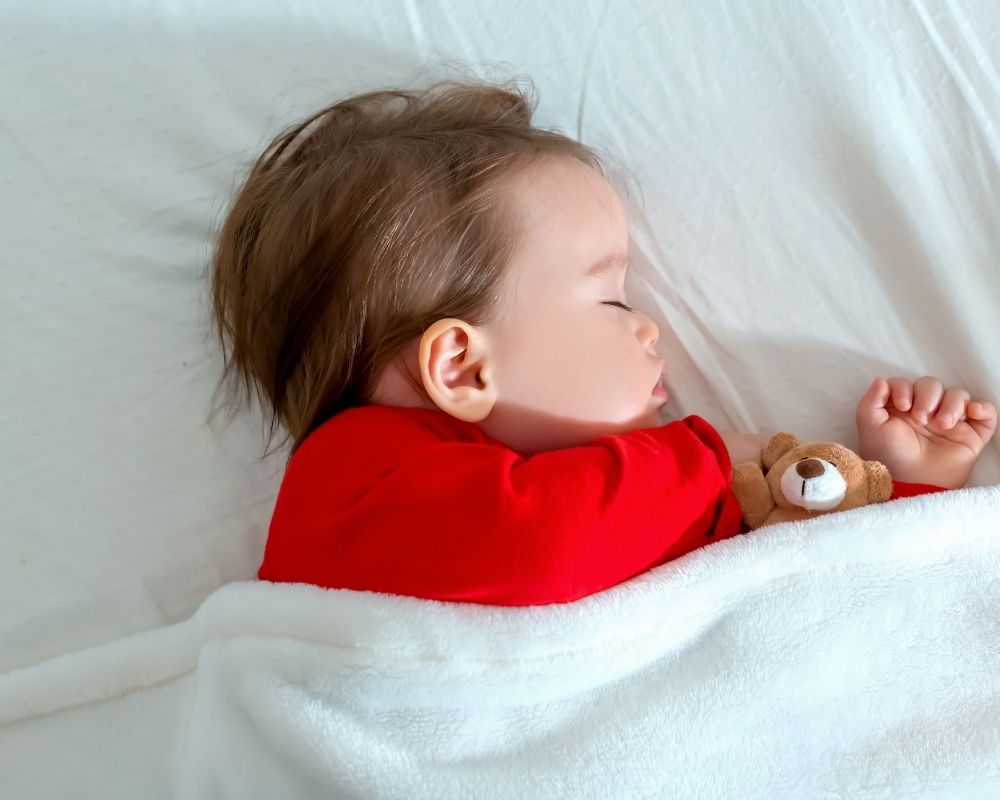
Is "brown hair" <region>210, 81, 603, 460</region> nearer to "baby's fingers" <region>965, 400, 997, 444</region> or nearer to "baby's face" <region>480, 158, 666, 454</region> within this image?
"baby's face" <region>480, 158, 666, 454</region>

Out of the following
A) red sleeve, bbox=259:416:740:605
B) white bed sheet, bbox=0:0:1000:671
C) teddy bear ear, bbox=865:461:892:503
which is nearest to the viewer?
red sleeve, bbox=259:416:740:605

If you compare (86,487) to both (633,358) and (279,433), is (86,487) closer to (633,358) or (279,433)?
(279,433)

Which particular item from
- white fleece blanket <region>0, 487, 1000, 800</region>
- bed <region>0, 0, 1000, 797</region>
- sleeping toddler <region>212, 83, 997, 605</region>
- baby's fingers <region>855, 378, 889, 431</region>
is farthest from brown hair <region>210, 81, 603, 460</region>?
baby's fingers <region>855, 378, 889, 431</region>

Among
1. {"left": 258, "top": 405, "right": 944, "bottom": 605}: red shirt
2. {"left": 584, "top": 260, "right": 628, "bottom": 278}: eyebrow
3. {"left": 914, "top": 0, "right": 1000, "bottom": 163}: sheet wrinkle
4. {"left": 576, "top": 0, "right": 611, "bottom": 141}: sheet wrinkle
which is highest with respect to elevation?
{"left": 914, "top": 0, "right": 1000, "bottom": 163}: sheet wrinkle

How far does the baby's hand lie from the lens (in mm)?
957

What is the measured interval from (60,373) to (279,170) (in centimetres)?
35

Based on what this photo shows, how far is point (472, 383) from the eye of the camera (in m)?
0.92

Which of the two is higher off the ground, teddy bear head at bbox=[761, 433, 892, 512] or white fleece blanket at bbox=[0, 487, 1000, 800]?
teddy bear head at bbox=[761, 433, 892, 512]

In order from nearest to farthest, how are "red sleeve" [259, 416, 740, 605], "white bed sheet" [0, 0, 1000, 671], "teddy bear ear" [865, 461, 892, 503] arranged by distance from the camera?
1. "red sleeve" [259, 416, 740, 605]
2. "teddy bear ear" [865, 461, 892, 503]
3. "white bed sheet" [0, 0, 1000, 671]

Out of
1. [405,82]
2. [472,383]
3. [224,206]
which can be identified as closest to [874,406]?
[472,383]

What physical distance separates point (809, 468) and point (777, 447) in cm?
9

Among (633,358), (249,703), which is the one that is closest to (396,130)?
(633,358)

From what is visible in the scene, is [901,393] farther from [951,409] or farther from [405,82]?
[405,82]

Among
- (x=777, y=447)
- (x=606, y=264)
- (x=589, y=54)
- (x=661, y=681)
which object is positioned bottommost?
(x=661, y=681)
